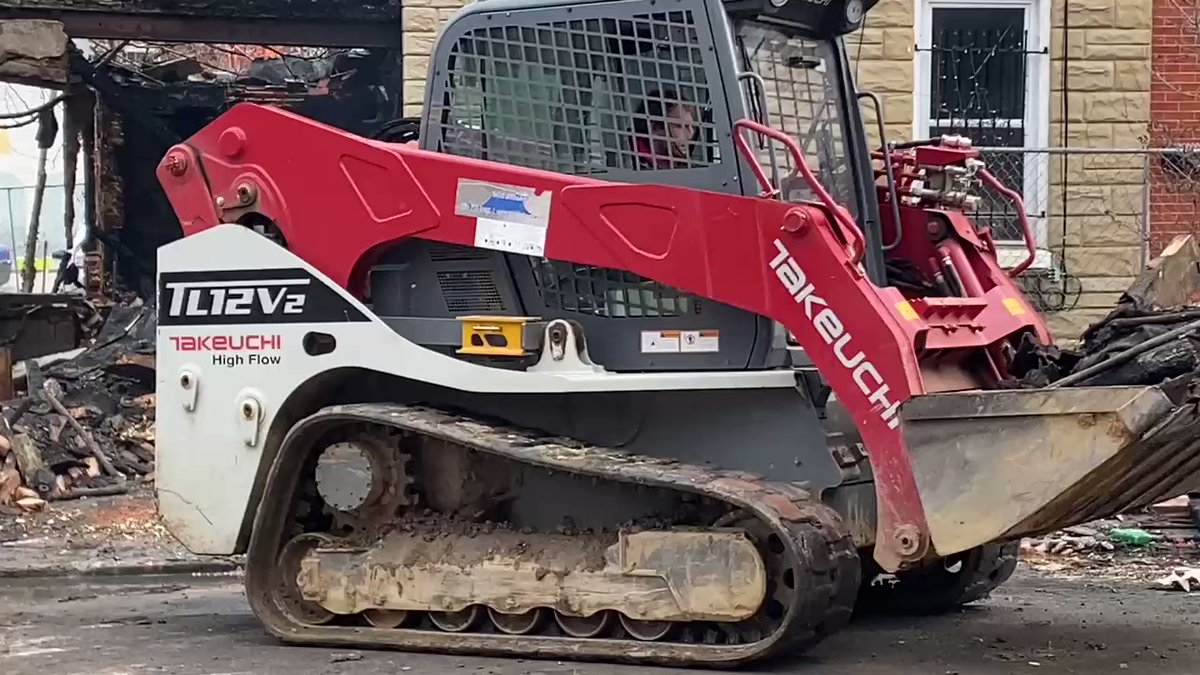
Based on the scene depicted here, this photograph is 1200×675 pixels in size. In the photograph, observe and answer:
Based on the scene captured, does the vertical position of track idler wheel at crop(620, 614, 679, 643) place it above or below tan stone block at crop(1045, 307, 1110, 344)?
→ below

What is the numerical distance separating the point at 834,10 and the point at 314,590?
10.6 ft

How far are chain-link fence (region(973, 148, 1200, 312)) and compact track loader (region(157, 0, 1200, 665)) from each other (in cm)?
487

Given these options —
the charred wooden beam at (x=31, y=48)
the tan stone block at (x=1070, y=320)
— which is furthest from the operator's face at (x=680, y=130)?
the charred wooden beam at (x=31, y=48)

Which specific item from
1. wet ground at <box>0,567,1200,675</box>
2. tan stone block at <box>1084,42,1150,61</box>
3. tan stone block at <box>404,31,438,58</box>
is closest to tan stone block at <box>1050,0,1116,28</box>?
tan stone block at <box>1084,42,1150,61</box>

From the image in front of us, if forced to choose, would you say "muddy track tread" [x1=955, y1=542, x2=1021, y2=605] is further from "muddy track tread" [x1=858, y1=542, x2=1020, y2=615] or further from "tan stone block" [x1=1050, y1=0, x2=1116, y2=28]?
"tan stone block" [x1=1050, y1=0, x2=1116, y2=28]

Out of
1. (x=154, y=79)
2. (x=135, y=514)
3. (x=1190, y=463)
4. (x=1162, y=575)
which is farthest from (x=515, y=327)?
(x=154, y=79)

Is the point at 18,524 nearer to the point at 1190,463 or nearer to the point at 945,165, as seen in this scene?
the point at 945,165

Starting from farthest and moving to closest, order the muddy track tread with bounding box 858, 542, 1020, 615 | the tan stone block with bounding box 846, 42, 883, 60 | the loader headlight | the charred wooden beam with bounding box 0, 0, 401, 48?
the charred wooden beam with bounding box 0, 0, 401, 48, the tan stone block with bounding box 846, 42, 883, 60, the muddy track tread with bounding box 858, 542, 1020, 615, the loader headlight

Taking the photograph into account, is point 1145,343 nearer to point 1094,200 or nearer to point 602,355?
point 602,355

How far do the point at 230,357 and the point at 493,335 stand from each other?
3.82ft

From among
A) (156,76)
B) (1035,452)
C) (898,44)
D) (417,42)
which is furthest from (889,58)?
(156,76)

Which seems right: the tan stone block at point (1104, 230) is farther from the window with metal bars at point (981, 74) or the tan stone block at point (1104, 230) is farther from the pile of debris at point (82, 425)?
the pile of debris at point (82, 425)

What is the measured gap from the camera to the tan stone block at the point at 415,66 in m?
12.5

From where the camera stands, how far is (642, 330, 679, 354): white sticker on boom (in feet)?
22.1
